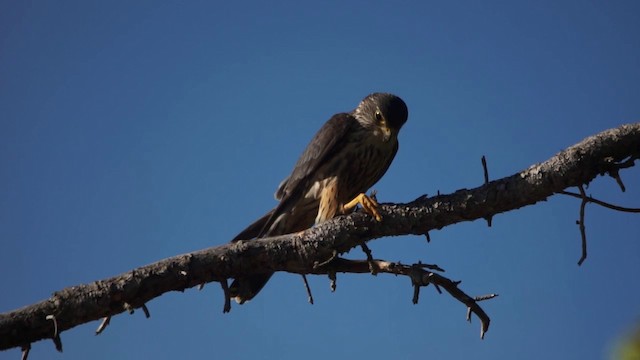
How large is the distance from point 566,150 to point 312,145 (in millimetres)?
2639

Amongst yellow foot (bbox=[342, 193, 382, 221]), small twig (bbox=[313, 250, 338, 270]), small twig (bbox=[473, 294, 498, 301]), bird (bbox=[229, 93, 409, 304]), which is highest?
bird (bbox=[229, 93, 409, 304])

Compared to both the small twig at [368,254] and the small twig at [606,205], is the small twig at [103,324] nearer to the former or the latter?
the small twig at [368,254]

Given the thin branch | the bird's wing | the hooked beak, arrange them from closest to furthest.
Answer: the thin branch, the bird's wing, the hooked beak

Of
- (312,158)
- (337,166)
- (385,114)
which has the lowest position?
(337,166)

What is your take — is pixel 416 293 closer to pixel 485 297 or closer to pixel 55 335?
pixel 485 297

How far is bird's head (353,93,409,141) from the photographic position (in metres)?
5.73

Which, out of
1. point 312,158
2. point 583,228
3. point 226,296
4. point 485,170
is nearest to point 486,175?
point 485,170

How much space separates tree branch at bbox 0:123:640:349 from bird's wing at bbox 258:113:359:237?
Result: 4.32ft

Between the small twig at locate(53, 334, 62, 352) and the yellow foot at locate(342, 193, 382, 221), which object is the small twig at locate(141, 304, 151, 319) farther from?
the yellow foot at locate(342, 193, 382, 221)

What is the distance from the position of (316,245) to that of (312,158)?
71.5 inches

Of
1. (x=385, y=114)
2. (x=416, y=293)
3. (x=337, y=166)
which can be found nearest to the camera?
(x=416, y=293)

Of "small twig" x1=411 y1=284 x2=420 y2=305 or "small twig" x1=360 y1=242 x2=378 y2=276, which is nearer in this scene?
"small twig" x1=411 y1=284 x2=420 y2=305

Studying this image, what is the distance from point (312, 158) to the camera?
18.1ft

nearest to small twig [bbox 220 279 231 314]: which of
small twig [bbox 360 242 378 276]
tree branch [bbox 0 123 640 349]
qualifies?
tree branch [bbox 0 123 640 349]
